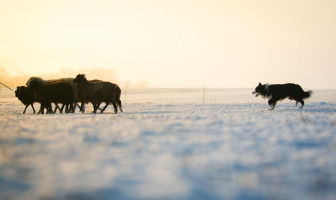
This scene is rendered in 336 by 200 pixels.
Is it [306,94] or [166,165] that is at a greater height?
[306,94]

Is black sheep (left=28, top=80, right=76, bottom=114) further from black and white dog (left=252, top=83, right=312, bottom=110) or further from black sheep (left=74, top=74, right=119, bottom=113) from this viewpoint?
black and white dog (left=252, top=83, right=312, bottom=110)

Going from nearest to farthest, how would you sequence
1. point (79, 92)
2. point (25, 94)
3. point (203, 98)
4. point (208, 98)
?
point (79, 92) → point (25, 94) → point (203, 98) → point (208, 98)

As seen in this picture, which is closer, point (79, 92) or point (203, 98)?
point (79, 92)

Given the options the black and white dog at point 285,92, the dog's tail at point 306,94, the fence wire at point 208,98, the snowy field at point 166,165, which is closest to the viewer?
the snowy field at point 166,165

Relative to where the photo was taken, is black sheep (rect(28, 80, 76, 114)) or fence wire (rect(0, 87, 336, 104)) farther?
fence wire (rect(0, 87, 336, 104))

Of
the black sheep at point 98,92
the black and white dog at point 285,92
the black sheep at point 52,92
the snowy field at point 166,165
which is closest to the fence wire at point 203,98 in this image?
the black and white dog at point 285,92

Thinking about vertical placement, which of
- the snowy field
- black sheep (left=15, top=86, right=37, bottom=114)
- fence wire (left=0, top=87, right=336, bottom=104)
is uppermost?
black sheep (left=15, top=86, right=37, bottom=114)

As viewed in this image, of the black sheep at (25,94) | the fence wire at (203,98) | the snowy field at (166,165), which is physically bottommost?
the fence wire at (203,98)

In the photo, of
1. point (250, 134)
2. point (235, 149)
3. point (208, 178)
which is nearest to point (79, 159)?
point (208, 178)

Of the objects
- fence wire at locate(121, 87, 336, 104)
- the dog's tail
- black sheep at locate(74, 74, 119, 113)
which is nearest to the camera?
black sheep at locate(74, 74, 119, 113)

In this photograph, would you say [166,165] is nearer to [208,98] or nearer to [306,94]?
[306,94]

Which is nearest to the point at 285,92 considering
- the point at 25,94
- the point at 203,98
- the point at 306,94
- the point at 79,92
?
the point at 306,94

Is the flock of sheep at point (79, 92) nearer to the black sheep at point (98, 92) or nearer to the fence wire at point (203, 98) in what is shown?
the black sheep at point (98, 92)

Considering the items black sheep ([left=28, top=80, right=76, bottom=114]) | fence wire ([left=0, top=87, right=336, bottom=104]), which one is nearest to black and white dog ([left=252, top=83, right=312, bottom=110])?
fence wire ([left=0, top=87, right=336, bottom=104])
